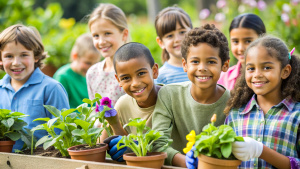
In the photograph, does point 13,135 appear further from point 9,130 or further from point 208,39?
point 208,39

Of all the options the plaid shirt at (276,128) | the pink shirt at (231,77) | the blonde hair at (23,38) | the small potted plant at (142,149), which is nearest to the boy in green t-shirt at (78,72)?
the blonde hair at (23,38)

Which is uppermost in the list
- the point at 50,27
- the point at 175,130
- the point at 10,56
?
the point at 50,27

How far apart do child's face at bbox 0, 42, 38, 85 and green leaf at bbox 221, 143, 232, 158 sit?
1.92 meters

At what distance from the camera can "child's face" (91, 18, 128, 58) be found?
11.3 ft

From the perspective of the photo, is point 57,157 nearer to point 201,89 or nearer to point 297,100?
point 201,89

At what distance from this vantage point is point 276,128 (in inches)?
79.0

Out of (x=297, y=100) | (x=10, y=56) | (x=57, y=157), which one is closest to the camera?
(x=297, y=100)

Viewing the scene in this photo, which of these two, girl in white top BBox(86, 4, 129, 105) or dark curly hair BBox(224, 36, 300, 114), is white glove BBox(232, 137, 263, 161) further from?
girl in white top BBox(86, 4, 129, 105)

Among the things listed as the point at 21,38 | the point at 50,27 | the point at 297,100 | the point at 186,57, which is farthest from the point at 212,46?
the point at 50,27

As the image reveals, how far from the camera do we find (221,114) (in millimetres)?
2289

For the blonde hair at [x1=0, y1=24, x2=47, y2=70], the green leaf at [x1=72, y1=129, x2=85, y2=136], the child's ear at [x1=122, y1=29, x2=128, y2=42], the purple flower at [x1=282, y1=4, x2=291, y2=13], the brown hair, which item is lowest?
the green leaf at [x1=72, y1=129, x2=85, y2=136]

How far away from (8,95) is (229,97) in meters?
1.83

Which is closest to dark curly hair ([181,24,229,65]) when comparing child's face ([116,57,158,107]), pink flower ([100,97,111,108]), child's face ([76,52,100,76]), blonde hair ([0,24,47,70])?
child's face ([116,57,158,107])

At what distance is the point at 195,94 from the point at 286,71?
0.56 m
